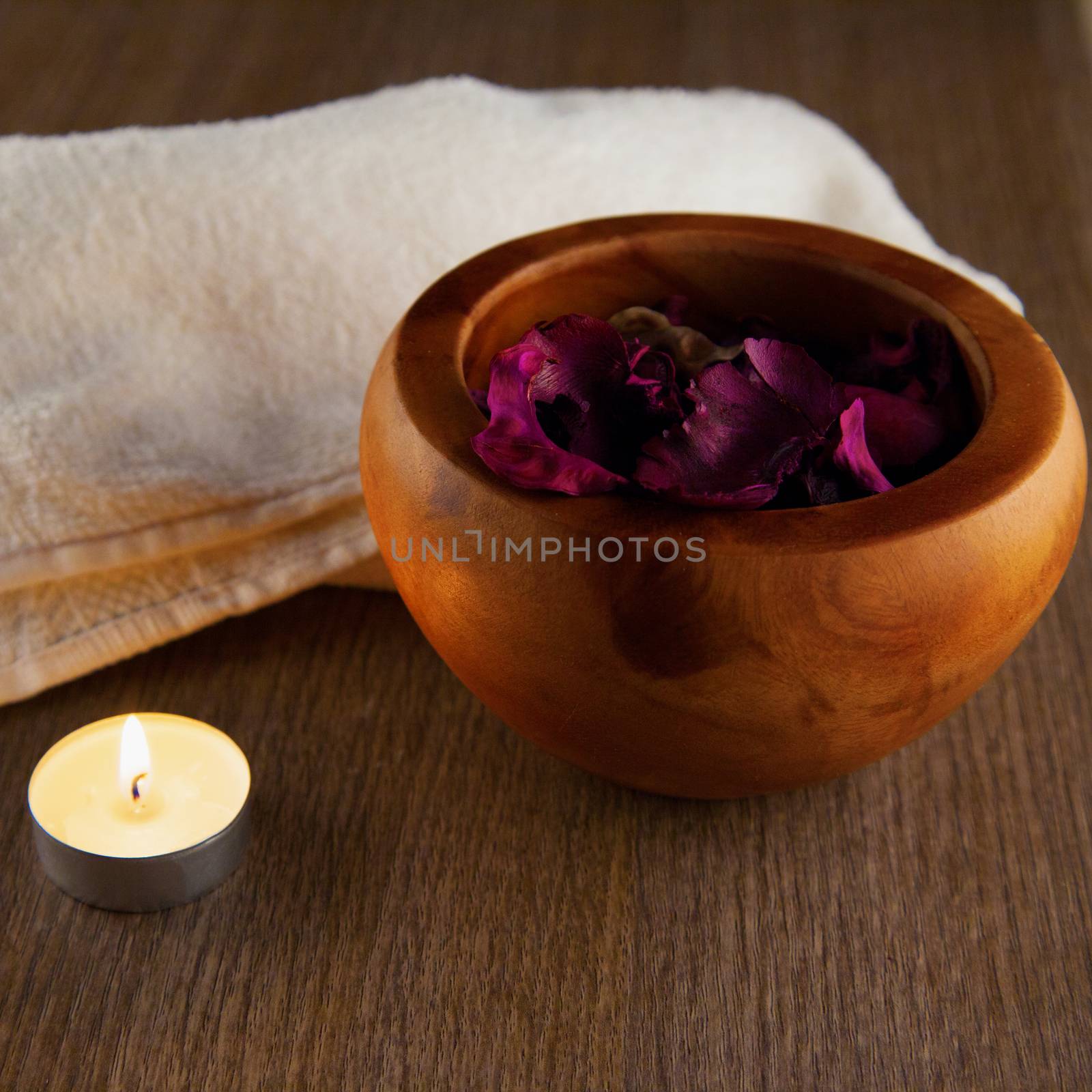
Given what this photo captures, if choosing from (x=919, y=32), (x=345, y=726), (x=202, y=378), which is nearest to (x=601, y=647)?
(x=345, y=726)

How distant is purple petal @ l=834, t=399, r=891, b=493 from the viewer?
0.37 metres

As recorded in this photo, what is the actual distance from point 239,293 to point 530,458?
0.29 m

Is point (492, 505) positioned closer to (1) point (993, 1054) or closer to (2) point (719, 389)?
(2) point (719, 389)

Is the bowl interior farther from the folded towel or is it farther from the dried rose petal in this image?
the folded towel

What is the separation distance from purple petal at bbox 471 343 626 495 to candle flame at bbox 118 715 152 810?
0.17m

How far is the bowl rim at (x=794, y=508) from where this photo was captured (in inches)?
13.1

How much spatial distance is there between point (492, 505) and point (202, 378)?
265mm

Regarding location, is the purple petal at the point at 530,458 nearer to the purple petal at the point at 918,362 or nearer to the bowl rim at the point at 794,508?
the bowl rim at the point at 794,508

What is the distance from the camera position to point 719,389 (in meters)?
0.36

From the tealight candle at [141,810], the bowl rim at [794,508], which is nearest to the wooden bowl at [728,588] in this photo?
the bowl rim at [794,508]

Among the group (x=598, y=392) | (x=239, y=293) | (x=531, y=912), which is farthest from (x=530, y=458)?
(x=239, y=293)

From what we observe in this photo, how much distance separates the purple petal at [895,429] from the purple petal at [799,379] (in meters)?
0.03

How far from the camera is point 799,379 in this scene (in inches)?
14.7

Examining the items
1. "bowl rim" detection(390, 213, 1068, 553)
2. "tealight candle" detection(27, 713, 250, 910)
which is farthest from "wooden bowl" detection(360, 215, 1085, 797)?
"tealight candle" detection(27, 713, 250, 910)
